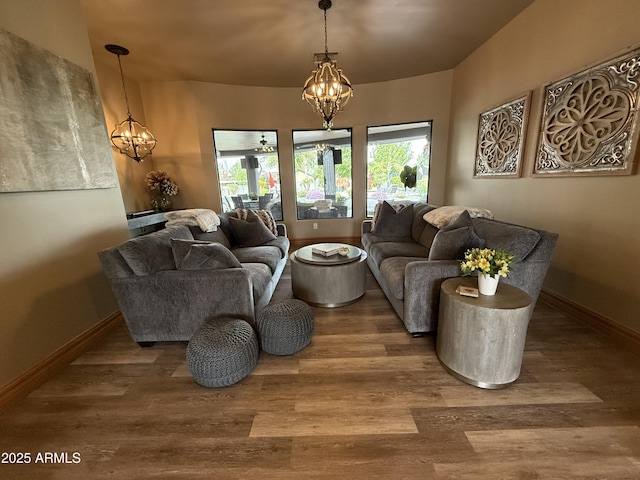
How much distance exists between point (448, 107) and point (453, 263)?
11.7ft

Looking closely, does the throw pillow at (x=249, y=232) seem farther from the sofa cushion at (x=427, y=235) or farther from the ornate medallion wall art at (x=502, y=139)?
the ornate medallion wall art at (x=502, y=139)

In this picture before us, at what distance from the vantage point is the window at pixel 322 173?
484 cm

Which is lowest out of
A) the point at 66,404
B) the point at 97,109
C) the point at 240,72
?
the point at 66,404

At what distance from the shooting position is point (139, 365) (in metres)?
1.89

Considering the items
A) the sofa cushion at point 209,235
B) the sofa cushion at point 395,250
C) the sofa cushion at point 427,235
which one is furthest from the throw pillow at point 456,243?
the sofa cushion at point 209,235

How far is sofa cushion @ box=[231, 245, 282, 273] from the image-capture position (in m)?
2.79

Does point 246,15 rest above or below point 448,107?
above

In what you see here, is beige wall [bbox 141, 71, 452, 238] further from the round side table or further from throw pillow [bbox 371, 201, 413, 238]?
the round side table

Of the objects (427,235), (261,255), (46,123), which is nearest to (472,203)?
(427,235)

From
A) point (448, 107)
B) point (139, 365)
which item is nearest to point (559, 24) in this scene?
point (448, 107)

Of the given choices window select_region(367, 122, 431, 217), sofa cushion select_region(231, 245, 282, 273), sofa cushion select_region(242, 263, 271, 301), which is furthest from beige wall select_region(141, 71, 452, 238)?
sofa cushion select_region(242, 263, 271, 301)

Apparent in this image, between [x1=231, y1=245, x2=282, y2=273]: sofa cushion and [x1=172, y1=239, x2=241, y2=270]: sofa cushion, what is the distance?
72cm

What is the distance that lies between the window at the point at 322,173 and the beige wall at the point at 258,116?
0.18m

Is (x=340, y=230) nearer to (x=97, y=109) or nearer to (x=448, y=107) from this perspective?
(x=448, y=107)
